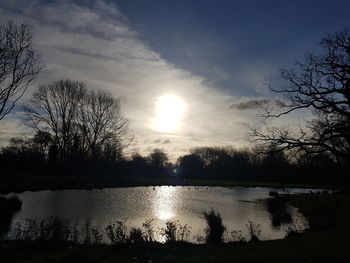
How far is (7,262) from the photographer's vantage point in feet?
26.2

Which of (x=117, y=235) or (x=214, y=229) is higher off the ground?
(x=117, y=235)

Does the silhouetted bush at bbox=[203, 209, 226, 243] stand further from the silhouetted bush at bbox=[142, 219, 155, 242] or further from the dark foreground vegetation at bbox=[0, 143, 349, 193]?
the dark foreground vegetation at bbox=[0, 143, 349, 193]

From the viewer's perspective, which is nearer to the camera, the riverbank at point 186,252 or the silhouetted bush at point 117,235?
the riverbank at point 186,252

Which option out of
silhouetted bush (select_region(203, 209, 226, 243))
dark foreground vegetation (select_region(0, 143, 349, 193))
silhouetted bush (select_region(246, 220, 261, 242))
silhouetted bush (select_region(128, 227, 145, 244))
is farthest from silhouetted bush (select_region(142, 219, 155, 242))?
dark foreground vegetation (select_region(0, 143, 349, 193))

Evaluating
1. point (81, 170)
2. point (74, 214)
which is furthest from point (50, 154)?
point (74, 214)

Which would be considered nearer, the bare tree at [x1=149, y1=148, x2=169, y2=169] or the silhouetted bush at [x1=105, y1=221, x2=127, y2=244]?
the silhouetted bush at [x1=105, y1=221, x2=127, y2=244]

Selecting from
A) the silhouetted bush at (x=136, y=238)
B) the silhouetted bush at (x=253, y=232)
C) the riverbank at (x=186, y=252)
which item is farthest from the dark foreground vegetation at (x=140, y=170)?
the silhouetted bush at (x=136, y=238)

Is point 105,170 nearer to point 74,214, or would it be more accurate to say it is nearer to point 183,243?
point 74,214

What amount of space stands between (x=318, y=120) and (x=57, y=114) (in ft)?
156

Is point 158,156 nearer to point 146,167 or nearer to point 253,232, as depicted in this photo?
point 146,167

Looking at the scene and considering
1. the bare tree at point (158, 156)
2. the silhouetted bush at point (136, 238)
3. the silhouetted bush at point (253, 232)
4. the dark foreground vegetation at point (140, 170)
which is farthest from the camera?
the bare tree at point (158, 156)

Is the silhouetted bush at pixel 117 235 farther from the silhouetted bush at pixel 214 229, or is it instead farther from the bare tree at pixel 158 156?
the bare tree at pixel 158 156

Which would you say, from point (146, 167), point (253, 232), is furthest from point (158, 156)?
point (253, 232)

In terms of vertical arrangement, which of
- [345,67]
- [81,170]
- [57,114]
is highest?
[57,114]
